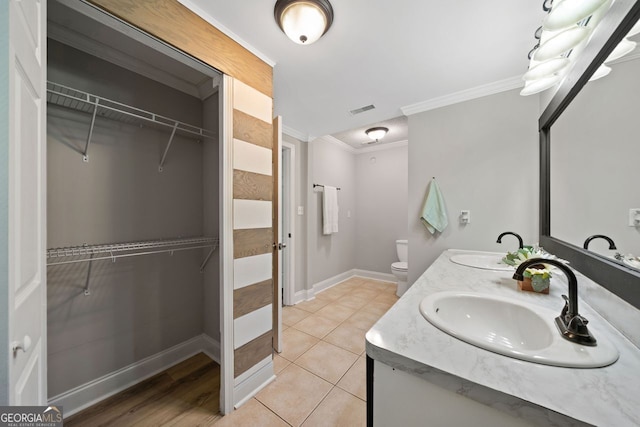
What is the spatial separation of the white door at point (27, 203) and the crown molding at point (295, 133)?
6.93 ft

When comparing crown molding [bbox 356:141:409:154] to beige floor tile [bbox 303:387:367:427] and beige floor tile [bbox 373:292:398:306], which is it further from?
beige floor tile [bbox 303:387:367:427]

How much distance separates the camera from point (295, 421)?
127 centimetres

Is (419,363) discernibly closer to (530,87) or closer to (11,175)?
(11,175)

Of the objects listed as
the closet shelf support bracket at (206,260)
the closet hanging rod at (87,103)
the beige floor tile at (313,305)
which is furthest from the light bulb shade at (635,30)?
the beige floor tile at (313,305)

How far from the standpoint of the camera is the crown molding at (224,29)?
3.75ft

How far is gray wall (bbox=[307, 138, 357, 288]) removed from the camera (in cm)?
315

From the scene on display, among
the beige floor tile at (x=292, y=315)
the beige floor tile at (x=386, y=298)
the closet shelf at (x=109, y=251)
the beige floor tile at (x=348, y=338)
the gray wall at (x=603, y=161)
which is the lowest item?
the beige floor tile at (x=292, y=315)

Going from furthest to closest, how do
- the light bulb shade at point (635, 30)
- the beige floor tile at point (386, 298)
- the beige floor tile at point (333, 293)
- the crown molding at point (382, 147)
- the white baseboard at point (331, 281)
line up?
the crown molding at point (382, 147) → the white baseboard at point (331, 281) → the beige floor tile at point (333, 293) → the beige floor tile at point (386, 298) → the light bulb shade at point (635, 30)

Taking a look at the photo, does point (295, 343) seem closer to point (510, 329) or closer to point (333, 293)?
point (333, 293)

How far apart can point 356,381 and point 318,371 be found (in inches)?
11.4

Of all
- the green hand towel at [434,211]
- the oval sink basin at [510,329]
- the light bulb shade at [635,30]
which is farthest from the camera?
the green hand towel at [434,211]

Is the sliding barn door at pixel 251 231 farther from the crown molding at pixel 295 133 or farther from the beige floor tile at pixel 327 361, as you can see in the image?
the crown molding at pixel 295 133
